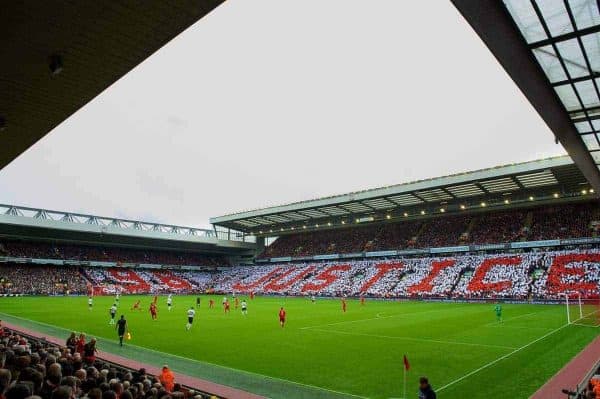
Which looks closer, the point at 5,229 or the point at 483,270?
the point at 483,270

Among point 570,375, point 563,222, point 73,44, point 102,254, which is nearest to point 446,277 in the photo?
point 563,222

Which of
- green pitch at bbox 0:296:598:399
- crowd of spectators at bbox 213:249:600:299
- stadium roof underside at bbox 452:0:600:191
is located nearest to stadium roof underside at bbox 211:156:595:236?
crowd of spectators at bbox 213:249:600:299

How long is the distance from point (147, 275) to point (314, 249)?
28.7 m

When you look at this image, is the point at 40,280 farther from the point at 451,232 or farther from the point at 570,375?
the point at 570,375

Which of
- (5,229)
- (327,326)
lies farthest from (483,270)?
(5,229)

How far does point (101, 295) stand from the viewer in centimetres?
5816

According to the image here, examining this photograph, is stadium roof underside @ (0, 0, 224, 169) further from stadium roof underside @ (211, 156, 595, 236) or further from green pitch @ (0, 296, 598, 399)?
stadium roof underside @ (211, 156, 595, 236)

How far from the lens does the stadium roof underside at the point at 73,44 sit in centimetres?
514

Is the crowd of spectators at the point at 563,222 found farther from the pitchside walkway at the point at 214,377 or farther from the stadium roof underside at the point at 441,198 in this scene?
the pitchside walkway at the point at 214,377

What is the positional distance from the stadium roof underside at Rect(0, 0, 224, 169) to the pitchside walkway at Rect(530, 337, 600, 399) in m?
12.5

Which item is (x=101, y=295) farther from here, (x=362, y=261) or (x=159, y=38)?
(x=159, y=38)

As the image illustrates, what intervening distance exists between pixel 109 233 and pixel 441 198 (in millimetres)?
49784

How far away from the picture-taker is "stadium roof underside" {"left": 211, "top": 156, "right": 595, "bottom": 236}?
145 feet

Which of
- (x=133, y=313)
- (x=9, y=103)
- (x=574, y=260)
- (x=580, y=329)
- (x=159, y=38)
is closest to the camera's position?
(x=159, y=38)
